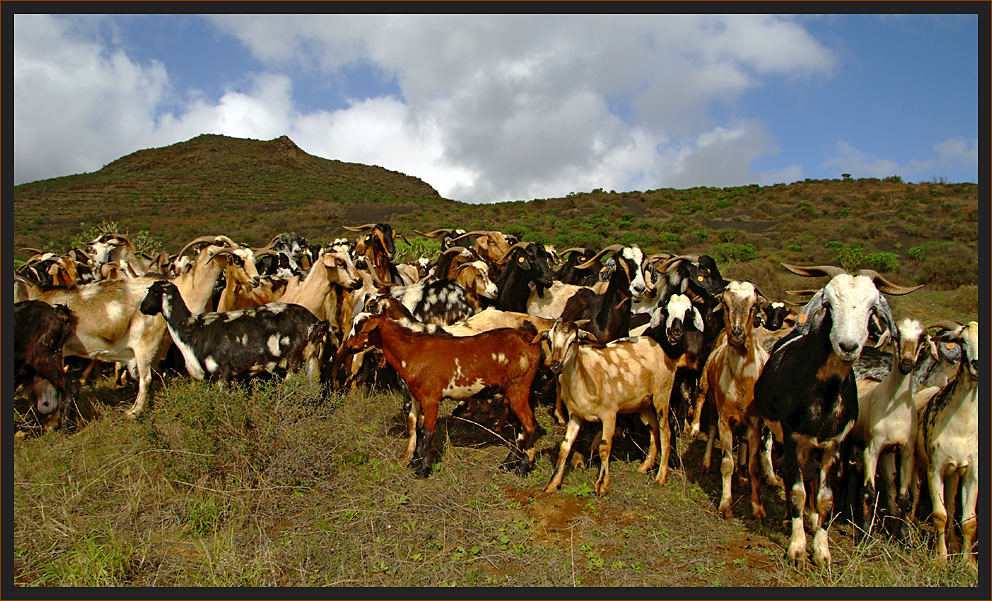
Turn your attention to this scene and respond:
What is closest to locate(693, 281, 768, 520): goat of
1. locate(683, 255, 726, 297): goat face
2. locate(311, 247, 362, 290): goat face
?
locate(683, 255, 726, 297): goat face

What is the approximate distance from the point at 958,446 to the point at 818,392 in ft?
3.45

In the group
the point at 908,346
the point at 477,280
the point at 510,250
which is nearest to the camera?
the point at 908,346

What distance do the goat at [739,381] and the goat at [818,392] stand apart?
477 millimetres

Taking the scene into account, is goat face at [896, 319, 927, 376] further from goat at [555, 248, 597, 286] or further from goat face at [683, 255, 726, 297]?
goat at [555, 248, 597, 286]

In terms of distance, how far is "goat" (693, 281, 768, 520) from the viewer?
17.0ft

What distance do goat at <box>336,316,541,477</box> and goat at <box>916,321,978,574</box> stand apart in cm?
335

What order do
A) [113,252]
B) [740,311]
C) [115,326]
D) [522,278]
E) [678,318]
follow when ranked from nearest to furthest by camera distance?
[740,311] → [678,318] → [115,326] → [522,278] → [113,252]

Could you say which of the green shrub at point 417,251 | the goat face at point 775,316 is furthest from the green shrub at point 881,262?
the goat face at point 775,316

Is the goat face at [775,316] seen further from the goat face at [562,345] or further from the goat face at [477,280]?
the goat face at [562,345]

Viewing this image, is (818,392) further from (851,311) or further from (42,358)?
(42,358)

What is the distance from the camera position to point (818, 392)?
14.3 ft

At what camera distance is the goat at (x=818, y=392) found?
13.5ft

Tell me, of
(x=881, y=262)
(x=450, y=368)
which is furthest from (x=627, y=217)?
(x=450, y=368)

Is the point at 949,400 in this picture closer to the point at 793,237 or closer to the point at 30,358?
the point at 30,358
